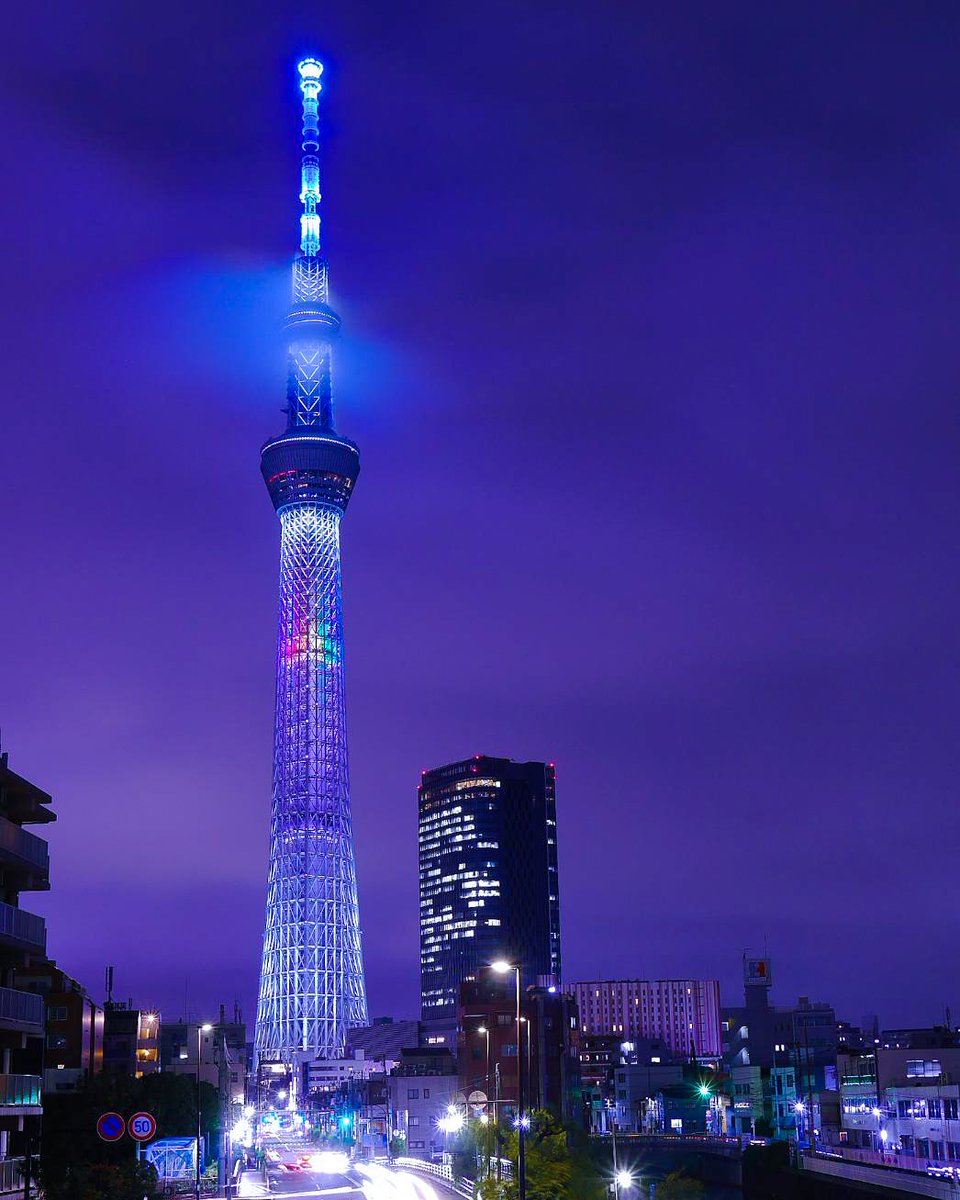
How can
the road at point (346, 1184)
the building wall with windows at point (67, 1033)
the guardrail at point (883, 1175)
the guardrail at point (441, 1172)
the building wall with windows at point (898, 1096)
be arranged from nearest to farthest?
the guardrail at point (883, 1175) → the road at point (346, 1184) → the guardrail at point (441, 1172) → the building wall with windows at point (67, 1033) → the building wall with windows at point (898, 1096)

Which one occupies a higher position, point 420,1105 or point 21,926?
point 21,926

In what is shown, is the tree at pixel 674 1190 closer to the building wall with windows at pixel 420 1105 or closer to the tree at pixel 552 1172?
the tree at pixel 552 1172

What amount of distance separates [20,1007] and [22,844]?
5322 millimetres

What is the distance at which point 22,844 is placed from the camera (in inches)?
2067

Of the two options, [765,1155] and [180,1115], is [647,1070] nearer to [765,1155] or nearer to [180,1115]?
[765,1155]

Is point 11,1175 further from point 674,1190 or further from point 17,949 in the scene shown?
point 674,1190

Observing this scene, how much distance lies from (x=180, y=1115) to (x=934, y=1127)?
150 feet

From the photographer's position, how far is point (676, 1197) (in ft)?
273

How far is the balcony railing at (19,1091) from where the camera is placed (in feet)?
167

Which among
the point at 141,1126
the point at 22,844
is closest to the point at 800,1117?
the point at 141,1126

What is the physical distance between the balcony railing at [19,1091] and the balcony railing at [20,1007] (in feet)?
6.42

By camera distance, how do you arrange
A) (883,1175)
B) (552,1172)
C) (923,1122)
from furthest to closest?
(923,1122) < (883,1175) < (552,1172)

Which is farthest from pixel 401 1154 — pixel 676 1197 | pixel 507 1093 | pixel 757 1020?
pixel 757 1020

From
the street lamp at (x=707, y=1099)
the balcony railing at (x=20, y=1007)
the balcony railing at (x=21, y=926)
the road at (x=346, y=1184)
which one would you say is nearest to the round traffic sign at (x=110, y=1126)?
the balcony railing at (x=20, y=1007)
